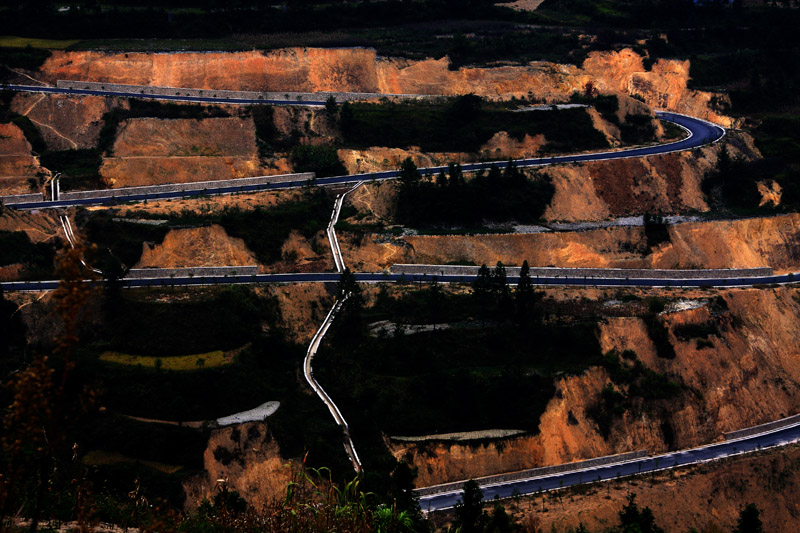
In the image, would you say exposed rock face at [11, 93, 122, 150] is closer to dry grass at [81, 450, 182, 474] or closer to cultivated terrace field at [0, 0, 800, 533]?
cultivated terrace field at [0, 0, 800, 533]

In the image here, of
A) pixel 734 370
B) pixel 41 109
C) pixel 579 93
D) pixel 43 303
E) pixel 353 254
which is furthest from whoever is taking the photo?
pixel 579 93

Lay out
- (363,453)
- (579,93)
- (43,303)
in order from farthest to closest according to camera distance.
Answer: (579,93) < (43,303) < (363,453)

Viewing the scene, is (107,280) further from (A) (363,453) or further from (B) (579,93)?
(B) (579,93)

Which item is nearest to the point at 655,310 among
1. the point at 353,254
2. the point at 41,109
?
the point at 353,254

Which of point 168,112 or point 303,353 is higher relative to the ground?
point 168,112

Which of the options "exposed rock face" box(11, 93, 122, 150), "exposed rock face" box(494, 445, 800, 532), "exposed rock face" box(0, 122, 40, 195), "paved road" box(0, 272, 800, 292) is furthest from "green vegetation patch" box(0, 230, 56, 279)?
"exposed rock face" box(494, 445, 800, 532)

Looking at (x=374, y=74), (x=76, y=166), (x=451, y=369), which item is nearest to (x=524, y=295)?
(x=451, y=369)
